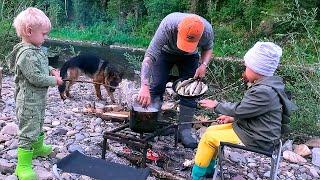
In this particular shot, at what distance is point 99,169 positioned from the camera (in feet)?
12.0

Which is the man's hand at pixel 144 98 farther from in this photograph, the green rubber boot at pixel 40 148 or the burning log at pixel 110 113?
the burning log at pixel 110 113

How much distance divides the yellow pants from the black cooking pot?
1.92ft

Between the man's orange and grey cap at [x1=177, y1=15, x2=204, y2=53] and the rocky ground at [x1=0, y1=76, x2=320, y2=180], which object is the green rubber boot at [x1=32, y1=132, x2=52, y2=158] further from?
the man's orange and grey cap at [x1=177, y1=15, x2=204, y2=53]

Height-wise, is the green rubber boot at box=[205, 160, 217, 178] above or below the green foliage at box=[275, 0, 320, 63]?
below

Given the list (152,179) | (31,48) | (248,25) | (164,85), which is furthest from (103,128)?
(248,25)

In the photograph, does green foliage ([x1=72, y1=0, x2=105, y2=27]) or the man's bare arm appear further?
green foliage ([x1=72, y1=0, x2=105, y2=27])

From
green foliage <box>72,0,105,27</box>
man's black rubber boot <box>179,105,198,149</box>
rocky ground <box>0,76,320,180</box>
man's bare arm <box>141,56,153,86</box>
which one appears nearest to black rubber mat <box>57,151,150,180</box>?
rocky ground <box>0,76,320,180</box>

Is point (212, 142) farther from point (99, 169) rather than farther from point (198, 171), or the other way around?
point (99, 169)

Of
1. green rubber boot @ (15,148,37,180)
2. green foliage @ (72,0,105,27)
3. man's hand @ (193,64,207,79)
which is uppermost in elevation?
man's hand @ (193,64,207,79)

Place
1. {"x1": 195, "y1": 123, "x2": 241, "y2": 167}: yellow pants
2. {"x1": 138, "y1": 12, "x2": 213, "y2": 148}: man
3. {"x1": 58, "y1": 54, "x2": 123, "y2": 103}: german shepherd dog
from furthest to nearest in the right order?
{"x1": 58, "y1": 54, "x2": 123, "y2": 103}: german shepherd dog
{"x1": 138, "y1": 12, "x2": 213, "y2": 148}: man
{"x1": 195, "y1": 123, "x2": 241, "y2": 167}: yellow pants

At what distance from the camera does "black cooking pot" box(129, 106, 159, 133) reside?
3.86 meters

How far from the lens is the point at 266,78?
11.0 feet

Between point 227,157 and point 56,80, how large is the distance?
6.41 feet

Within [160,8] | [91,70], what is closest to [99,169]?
[91,70]
